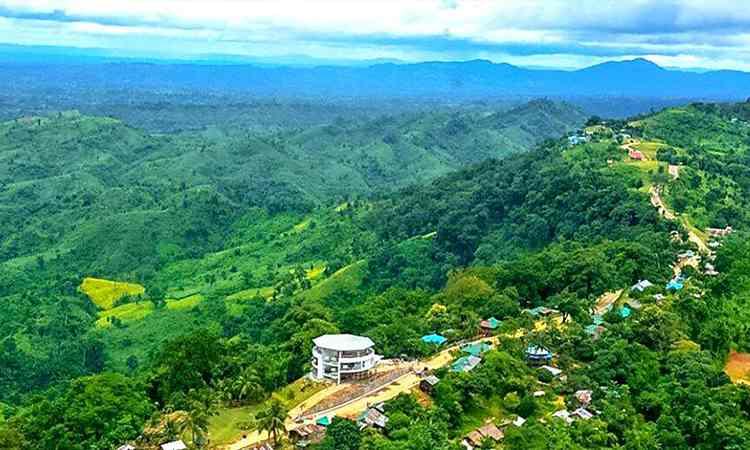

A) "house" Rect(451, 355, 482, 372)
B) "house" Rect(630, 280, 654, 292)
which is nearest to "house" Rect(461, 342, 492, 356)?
"house" Rect(451, 355, 482, 372)

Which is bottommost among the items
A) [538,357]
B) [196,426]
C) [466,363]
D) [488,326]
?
[488,326]

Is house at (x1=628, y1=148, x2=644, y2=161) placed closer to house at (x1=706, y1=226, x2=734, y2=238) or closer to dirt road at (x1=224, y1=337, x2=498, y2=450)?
house at (x1=706, y1=226, x2=734, y2=238)

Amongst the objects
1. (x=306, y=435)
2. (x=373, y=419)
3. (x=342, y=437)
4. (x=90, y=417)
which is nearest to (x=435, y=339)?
(x=373, y=419)

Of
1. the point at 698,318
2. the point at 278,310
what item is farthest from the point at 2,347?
the point at 698,318

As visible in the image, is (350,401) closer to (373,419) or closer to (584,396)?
(373,419)

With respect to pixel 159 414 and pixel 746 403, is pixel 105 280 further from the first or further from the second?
pixel 746 403
